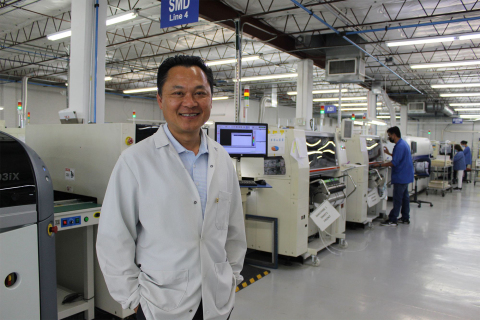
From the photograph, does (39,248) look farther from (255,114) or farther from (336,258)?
(255,114)

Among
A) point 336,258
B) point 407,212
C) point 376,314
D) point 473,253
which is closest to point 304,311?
point 376,314

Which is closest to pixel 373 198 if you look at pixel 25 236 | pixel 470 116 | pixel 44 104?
pixel 25 236

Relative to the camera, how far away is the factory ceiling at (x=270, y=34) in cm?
653

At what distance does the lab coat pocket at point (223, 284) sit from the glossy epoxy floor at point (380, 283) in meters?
1.64

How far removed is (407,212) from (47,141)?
18.8 ft

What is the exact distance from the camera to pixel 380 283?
11.3ft

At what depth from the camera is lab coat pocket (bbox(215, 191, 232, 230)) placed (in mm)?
1247

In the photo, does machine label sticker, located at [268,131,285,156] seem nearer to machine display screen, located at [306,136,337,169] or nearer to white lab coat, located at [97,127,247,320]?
machine display screen, located at [306,136,337,169]

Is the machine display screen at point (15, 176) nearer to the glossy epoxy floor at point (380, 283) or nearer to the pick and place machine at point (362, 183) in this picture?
the glossy epoxy floor at point (380, 283)

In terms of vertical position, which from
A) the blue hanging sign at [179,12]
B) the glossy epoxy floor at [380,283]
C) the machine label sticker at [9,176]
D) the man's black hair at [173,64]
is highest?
the blue hanging sign at [179,12]

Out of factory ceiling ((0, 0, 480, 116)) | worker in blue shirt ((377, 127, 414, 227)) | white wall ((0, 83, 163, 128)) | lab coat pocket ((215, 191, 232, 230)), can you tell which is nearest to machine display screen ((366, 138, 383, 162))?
worker in blue shirt ((377, 127, 414, 227))

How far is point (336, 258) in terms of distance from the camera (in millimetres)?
4172

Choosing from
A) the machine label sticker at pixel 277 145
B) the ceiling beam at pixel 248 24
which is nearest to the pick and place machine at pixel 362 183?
the machine label sticker at pixel 277 145

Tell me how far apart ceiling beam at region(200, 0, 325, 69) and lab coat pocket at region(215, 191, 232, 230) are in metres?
5.44
